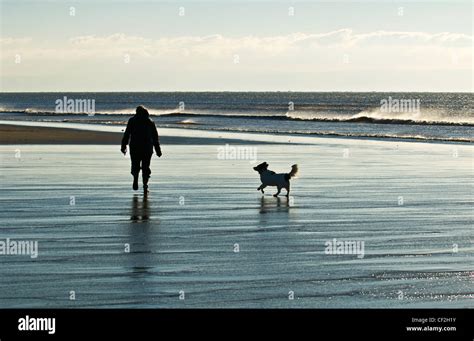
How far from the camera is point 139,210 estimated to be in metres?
17.8

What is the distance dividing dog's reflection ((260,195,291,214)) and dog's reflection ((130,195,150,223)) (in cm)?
182

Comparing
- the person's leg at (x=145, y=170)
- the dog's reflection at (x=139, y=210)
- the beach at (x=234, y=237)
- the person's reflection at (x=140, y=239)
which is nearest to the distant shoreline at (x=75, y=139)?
the beach at (x=234, y=237)

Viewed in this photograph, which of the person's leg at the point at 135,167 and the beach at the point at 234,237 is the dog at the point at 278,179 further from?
the person's leg at the point at 135,167

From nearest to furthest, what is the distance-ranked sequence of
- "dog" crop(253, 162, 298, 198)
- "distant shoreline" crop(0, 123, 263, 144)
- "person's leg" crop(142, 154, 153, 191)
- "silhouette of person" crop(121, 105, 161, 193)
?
"dog" crop(253, 162, 298, 198), "person's leg" crop(142, 154, 153, 191), "silhouette of person" crop(121, 105, 161, 193), "distant shoreline" crop(0, 123, 263, 144)

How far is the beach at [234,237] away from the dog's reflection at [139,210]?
0.02 metres

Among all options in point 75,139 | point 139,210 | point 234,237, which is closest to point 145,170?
point 139,210

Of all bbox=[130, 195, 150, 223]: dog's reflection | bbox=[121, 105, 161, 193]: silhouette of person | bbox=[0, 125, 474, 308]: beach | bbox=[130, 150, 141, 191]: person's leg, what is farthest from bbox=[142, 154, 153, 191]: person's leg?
bbox=[130, 195, 150, 223]: dog's reflection

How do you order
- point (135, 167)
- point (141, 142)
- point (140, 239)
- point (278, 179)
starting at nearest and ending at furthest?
point (140, 239) → point (278, 179) → point (141, 142) → point (135, 167)

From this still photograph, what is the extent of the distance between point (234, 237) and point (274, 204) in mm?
4355

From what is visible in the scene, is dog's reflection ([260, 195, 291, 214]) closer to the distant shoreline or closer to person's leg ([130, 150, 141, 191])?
person's leg ([130, 150, 141, 191])

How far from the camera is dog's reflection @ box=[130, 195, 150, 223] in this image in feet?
54.9

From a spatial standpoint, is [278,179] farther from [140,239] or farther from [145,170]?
[140,239]

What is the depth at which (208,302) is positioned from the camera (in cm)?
1042
